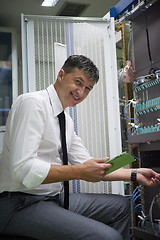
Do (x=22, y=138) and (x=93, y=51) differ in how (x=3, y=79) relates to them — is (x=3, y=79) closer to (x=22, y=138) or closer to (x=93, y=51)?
(x=93, y=51)

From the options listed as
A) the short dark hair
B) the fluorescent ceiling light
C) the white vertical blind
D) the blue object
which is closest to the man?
the short dark hair

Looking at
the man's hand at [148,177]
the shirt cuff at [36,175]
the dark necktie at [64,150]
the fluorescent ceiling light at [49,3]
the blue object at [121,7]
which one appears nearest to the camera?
the shirt cuff at [36,175]

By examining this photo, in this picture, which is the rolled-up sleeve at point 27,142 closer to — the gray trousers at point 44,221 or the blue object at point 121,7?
the gray trousers at point 44,221

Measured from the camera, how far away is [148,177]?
1.59m

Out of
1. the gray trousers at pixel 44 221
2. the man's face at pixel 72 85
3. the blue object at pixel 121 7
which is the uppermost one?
the blue object at pixel 121 7

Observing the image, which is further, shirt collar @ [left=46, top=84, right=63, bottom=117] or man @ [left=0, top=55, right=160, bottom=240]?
shirt collar @ [left=46, top=84, right=63, bottom=117]

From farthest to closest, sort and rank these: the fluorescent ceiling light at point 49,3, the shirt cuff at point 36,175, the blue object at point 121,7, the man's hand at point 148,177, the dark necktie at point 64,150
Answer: the fluorescent ceiling light at point 49,3
the blue object at point 121,7
the man's hand at point 148,177
the dark necktie at point 64,150
the shirt cuff at point 36,175

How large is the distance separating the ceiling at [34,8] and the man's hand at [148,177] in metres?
2.32

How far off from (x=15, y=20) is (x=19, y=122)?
267cm


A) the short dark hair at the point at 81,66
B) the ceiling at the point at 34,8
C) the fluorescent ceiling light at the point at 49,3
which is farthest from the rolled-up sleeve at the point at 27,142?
the ceiling at the point at 34,8

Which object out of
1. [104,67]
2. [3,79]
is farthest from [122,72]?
[3,79]

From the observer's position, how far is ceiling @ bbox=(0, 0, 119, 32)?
10.6ft

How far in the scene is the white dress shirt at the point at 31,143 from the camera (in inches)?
46.3

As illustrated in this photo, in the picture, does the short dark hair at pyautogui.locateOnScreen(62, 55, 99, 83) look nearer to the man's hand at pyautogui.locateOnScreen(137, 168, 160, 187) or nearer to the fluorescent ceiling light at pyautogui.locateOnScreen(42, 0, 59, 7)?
the man's hand at pyautogui.locateOnScreen(137, 168, 160, 187)
